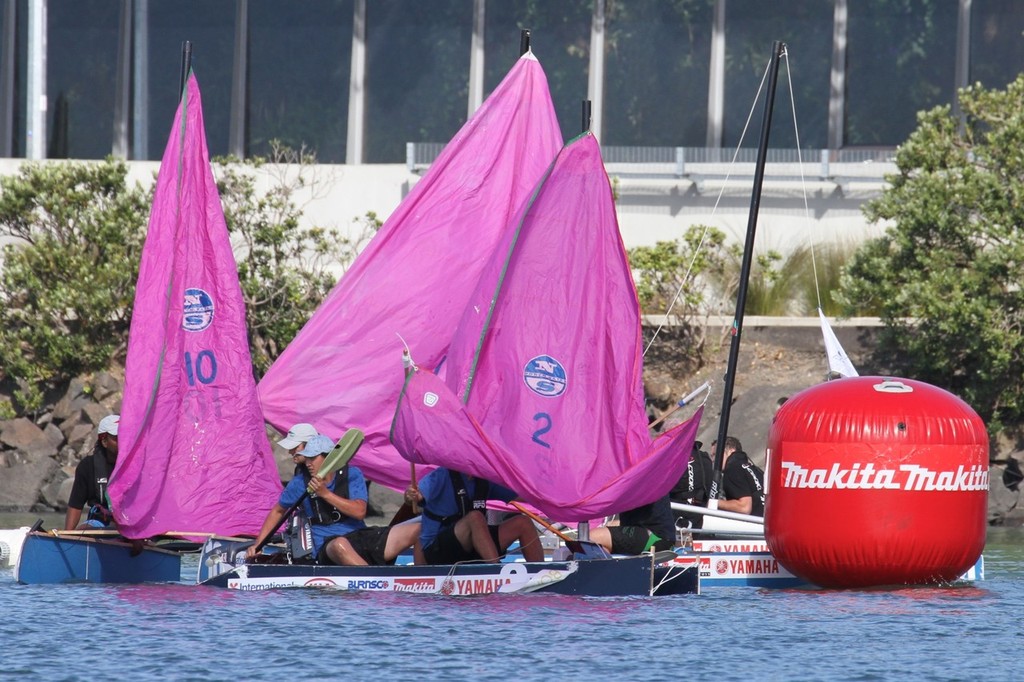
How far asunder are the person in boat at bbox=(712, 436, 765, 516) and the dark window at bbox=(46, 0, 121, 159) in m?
17.4

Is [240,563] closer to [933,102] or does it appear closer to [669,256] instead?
[669,256]

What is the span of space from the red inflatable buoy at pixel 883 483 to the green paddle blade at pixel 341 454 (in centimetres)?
347

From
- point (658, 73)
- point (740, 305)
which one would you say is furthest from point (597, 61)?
point (740, 305)

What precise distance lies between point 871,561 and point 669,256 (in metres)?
12.6

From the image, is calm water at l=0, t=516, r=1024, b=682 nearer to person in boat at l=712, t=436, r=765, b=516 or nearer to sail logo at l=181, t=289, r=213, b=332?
sail logo at l=181, t=289, r=213, b=332

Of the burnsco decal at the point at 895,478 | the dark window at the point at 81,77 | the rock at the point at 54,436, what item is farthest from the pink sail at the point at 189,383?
the dark window at the point at 81,77

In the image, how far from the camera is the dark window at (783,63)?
97.0 ft

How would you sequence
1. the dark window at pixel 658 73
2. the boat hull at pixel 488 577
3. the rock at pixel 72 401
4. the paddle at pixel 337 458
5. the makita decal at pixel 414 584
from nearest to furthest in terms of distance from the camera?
the boat hull at pixel 488 577 < the makita decal at pixel 414 584 < the paddle at pixel 337 458 < the rock at pixel 72 401 < the dark window at pixel 658 73

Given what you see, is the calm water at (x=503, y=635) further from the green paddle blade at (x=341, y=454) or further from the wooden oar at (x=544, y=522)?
the green paddle blade at (x=341, y=454)

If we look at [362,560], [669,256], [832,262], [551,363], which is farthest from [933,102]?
[362,560]

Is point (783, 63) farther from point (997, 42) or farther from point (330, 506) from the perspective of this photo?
point (330, 506)

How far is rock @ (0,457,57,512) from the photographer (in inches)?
962

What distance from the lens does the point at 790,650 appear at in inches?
479

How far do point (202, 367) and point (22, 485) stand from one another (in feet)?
32.4
